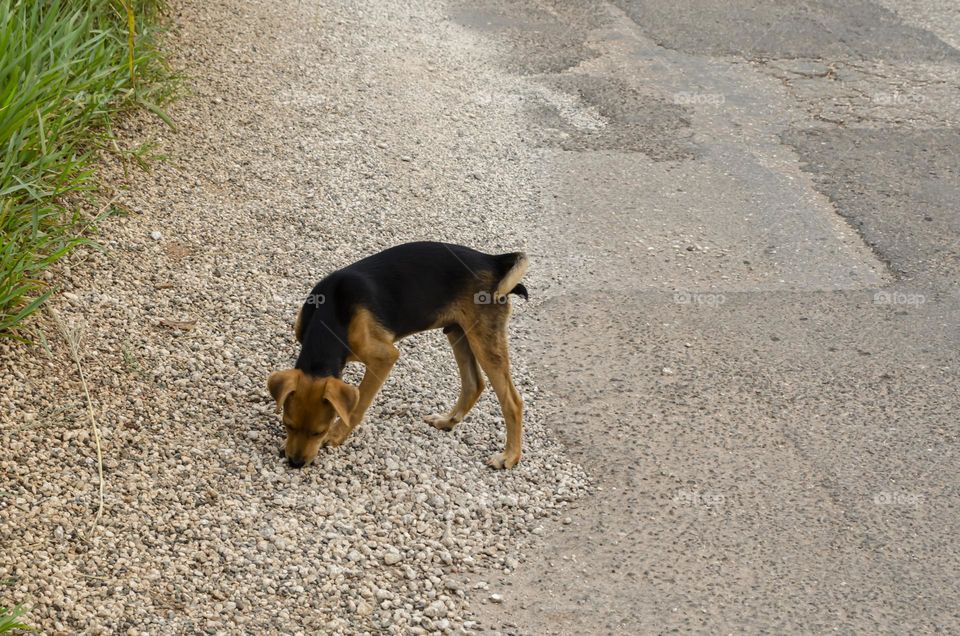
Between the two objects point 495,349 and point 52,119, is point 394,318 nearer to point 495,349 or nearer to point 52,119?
point 495,349

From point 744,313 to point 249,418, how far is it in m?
3.17

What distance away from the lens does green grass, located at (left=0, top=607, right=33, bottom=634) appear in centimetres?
353

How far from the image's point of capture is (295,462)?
473cm

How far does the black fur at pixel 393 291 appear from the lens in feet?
15.6

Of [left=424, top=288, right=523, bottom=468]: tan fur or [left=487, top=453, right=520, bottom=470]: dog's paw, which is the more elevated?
[left=424, top=288, right=523, bottom=468]: tan fur

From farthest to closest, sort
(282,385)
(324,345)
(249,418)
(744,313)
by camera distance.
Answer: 1. (744,313)
2. (249,418)
3. (324,345)
4. (282,385)

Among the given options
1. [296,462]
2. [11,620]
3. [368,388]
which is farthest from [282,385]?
[11,620]

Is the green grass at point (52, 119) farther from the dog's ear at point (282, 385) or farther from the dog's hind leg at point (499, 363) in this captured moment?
the dog's hind leg at point (499, 363)

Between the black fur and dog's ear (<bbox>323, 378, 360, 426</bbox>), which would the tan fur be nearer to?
the black fur

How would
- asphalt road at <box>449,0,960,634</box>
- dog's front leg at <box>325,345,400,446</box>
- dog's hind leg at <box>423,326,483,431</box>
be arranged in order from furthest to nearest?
dog's hind leg at <box>423,326,483,431</box>
dog's front leg at <box>325,345,400,446</box>
asphalt road at <box>449,0,960,634</box>

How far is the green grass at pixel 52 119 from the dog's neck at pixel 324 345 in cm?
134

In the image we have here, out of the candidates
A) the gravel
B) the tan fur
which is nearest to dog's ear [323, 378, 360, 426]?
the gravel

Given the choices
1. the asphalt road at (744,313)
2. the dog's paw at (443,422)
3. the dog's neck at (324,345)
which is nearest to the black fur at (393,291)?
the dog's neck at (324,345)

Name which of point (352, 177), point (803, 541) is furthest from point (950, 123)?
point (803, 541)
